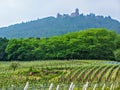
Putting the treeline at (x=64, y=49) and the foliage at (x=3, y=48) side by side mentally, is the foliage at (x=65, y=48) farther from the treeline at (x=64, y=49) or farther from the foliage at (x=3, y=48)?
the foliage at (x=3, y=48)

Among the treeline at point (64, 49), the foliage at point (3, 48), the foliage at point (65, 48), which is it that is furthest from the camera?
the foliage at point (3, 48)

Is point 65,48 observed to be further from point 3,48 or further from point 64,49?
point 3,48

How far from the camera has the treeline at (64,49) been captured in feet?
379

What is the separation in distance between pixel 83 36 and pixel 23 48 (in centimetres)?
2255

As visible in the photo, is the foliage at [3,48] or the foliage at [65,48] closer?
the foliage at [65,48]

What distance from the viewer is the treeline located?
116 metres

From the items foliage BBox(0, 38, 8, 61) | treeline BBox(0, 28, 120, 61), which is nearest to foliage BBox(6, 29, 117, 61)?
treeline BBox(0, 28, 120, 61)

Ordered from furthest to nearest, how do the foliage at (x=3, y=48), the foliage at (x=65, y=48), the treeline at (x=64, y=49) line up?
the foliage at (x=3, y=48)
the foliage at (x=65, y=48)
the treeline at (x=64, y=49)

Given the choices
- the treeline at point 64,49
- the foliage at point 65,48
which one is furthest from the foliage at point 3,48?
the foliage at point 65,48

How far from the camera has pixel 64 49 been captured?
12069 centimetres

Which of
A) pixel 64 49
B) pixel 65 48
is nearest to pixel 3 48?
pixel 64 49

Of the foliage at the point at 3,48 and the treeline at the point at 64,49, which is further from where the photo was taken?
the foliage at the point at 3,48

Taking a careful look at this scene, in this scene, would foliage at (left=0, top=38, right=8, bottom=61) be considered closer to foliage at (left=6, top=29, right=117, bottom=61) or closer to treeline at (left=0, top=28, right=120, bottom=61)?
treeline at (left=0, top=28, right=120, bottom=61)

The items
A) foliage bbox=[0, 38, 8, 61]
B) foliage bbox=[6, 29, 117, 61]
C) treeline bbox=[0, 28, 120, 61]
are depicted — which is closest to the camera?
treeline bbox=[0, 28, 120, 61]
